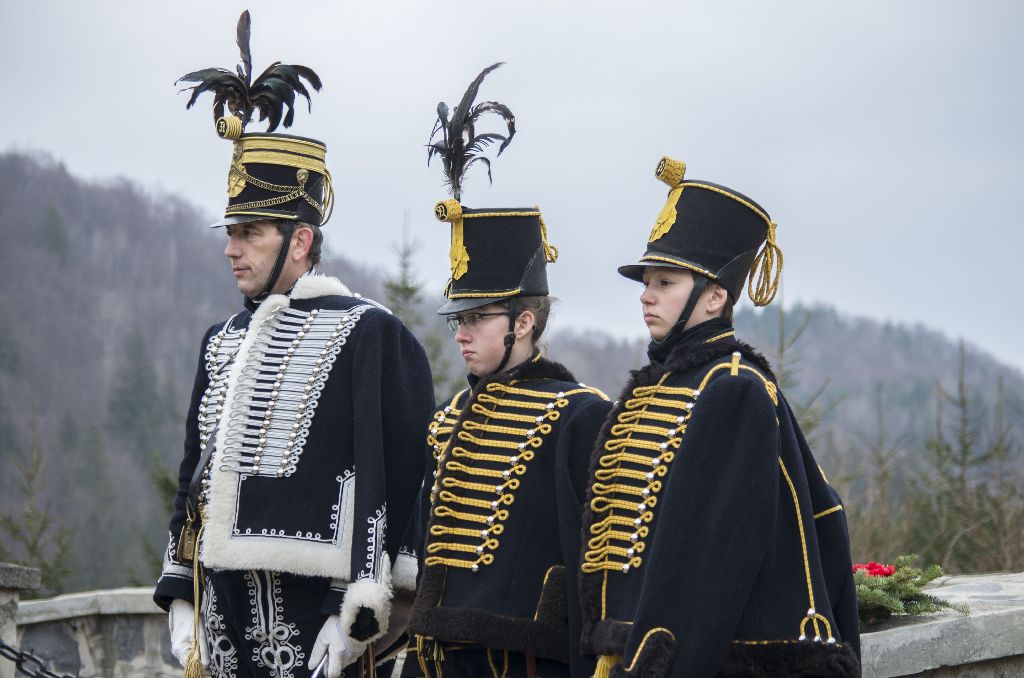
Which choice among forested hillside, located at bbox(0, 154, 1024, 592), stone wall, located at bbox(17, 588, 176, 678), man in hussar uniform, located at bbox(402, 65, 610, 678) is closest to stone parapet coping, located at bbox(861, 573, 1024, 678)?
man in hussar uniform, located at bbox(402, 65, 610, 678)

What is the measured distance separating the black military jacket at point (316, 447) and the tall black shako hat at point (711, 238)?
98 centimetres

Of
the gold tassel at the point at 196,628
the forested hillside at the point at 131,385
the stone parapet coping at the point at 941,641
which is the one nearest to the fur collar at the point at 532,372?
the gold tassel at the point at 196,628

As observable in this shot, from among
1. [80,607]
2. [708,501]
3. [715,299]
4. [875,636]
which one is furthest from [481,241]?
[80,607]

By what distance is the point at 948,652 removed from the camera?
5.19 m

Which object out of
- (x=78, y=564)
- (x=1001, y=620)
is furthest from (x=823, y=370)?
(x=1001, y=620)

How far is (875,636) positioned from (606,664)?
1937mm

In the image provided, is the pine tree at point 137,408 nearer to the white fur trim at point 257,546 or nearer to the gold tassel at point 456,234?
the white fur trim at point 257,546

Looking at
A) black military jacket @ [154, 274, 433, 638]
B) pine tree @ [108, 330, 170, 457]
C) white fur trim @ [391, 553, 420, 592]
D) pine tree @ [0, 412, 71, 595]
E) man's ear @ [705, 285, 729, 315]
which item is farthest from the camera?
pine tree @ [108, 330, 170, 457]

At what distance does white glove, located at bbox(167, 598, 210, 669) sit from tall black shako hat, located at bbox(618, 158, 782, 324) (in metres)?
1.91

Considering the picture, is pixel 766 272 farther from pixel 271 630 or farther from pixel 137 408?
pixel 137 408

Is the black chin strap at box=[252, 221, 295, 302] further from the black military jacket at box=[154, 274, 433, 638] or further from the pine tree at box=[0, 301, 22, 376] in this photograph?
the pine tree at box=[0, 301, 22, 376]

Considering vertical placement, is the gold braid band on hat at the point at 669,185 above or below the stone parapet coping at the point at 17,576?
above

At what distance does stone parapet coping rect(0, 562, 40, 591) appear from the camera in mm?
5766

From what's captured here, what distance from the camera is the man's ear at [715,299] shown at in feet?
12.8
